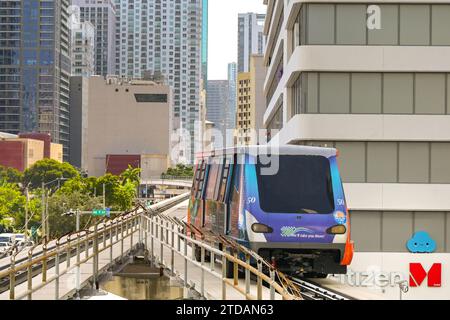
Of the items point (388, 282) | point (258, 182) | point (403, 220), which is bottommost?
point (388, 282)

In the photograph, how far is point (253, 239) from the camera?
17.1 m

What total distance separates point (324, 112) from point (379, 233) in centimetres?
580

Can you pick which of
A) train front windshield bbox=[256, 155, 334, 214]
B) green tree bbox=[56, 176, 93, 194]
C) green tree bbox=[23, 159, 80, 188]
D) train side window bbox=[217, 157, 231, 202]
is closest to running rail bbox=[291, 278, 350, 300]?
train front windshield bbox=[256, 155, 334, 214]

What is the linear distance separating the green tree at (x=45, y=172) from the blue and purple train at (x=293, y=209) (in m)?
155

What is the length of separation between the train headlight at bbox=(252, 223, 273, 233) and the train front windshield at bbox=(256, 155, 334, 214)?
0.33 meters

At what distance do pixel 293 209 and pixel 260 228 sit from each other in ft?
2.54

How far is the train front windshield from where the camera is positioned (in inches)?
682

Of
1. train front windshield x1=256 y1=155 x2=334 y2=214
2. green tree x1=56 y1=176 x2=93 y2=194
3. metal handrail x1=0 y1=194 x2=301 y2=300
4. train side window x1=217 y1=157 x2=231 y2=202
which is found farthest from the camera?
green tree x1=56 y1=176 x2=93 y2=194

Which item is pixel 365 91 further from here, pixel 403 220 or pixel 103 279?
pixel 103 279

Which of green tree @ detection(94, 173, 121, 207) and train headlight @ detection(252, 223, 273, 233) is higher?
train headlight @ detection(252, 223, 273, 233)

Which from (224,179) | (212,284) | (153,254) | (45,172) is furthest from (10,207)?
(212,284)

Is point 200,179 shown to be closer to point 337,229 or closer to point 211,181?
point 211,181

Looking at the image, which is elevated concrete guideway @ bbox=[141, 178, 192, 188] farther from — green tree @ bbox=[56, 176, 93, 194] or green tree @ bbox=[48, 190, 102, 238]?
green tree @ bbox=[48, 190, 102, 238]
